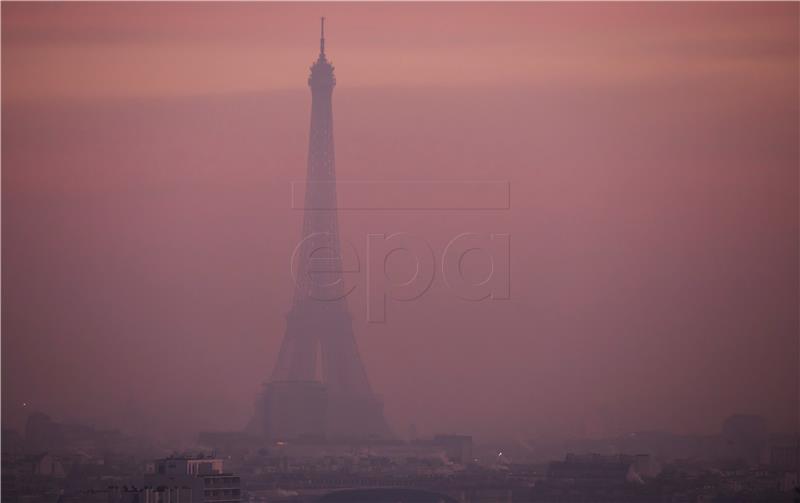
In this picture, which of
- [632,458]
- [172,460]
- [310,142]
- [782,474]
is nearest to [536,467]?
[632,458]

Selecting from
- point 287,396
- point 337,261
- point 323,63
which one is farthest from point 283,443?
point 323,63

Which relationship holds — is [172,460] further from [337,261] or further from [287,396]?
[287,396]

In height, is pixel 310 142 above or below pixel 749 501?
above

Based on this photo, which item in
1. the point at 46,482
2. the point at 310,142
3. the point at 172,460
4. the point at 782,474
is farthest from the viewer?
the point at 310,142

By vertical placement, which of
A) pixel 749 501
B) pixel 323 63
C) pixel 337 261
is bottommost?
pixel 749 501

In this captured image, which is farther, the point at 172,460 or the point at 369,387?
the point at 369,387

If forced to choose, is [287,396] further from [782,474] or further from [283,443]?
[782,474]

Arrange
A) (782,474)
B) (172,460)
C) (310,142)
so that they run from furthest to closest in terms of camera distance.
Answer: (310,142)
(782,474)
(172,460)
